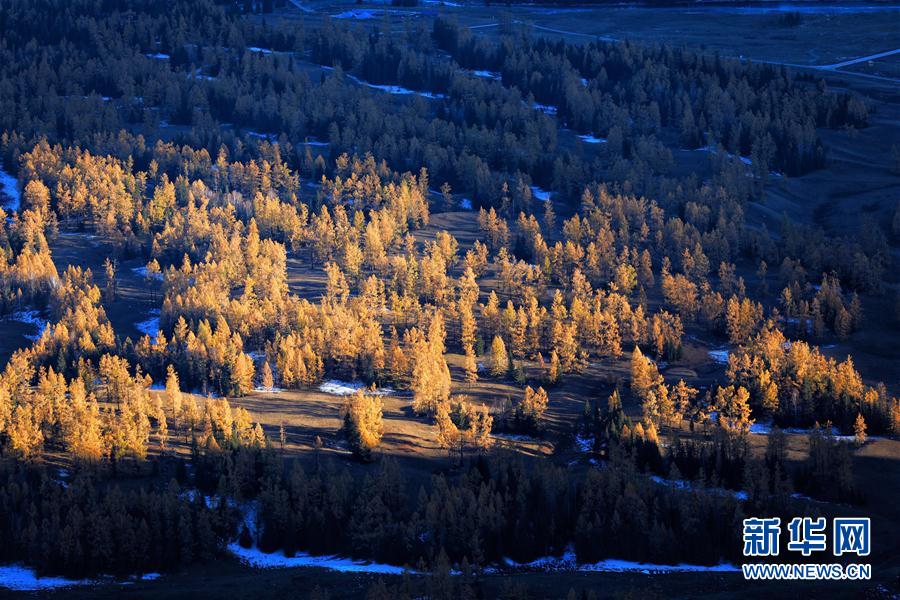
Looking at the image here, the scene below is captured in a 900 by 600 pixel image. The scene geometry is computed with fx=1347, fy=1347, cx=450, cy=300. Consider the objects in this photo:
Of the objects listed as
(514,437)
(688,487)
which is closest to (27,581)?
(514,437)

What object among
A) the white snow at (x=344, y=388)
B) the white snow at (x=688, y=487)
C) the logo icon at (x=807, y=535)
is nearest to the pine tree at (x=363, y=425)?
the white snow at (x=344, y=388)

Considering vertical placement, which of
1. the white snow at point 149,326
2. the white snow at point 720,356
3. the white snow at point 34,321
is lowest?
the white snow at point 34,321

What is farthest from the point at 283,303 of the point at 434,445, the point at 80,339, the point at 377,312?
the point at 434,445

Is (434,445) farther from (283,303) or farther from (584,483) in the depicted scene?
(283,303)

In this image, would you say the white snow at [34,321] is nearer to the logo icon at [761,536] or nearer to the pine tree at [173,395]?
the pine tree at [173,395]

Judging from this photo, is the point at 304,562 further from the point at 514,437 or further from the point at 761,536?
the point at 761,536

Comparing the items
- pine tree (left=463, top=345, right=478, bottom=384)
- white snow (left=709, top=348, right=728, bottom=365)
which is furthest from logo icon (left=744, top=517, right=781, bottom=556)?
white snow (left=709, top=348, right=728, bottom=365)

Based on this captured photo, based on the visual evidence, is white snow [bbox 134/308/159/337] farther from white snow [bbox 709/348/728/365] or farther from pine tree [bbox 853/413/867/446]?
pine tree [bbox 853/413/867/446]
